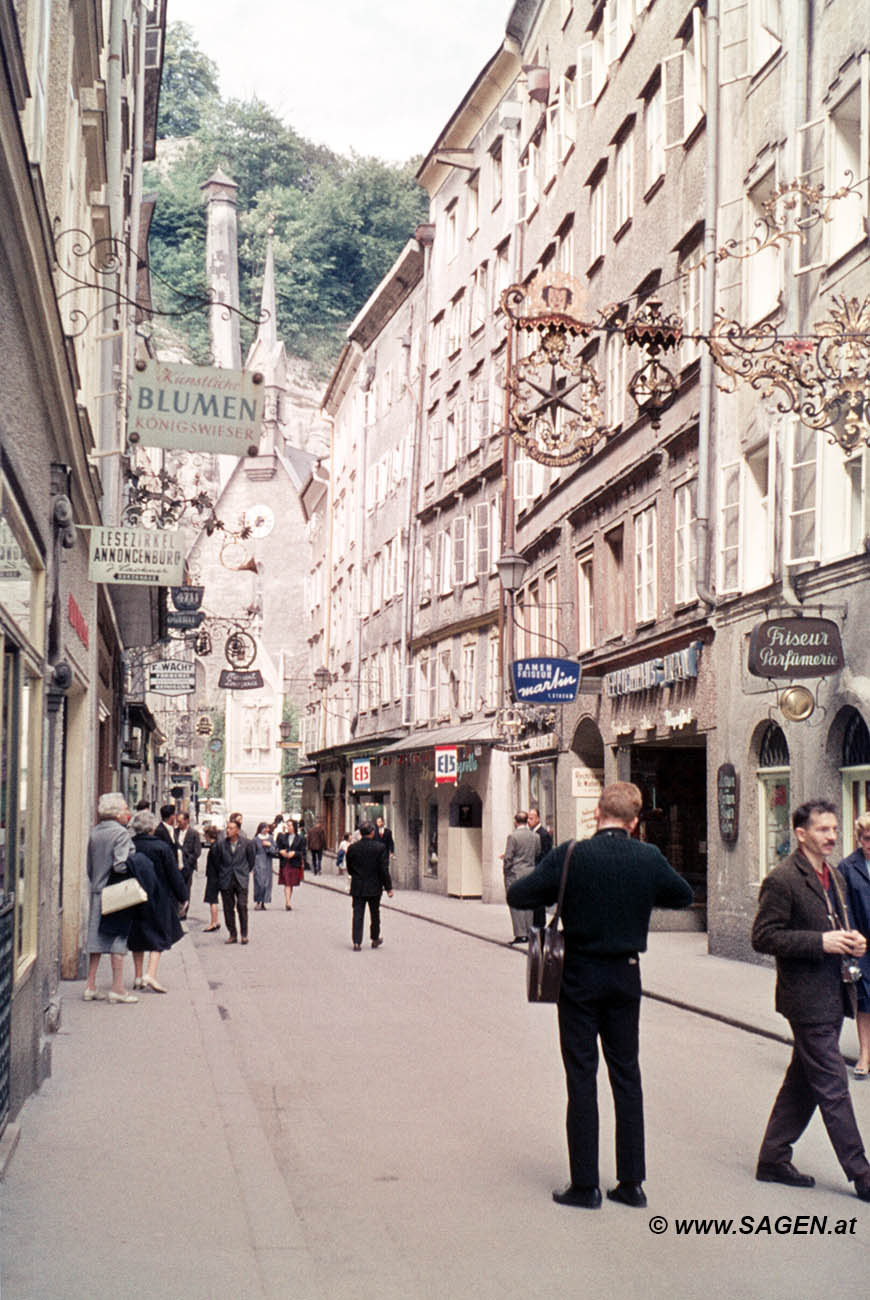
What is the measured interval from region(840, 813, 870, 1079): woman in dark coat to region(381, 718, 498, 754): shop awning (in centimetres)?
2325

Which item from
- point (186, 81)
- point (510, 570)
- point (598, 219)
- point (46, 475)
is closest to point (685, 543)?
point (510, 570)

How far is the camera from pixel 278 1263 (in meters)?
6.17

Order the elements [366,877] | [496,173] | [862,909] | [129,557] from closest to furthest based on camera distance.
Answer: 1. [862,909]
2. [129,557]
3. [366,877]
4. [496,173]

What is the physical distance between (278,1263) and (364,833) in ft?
55.0

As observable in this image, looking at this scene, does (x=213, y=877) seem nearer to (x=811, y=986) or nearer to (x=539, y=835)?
(x=539, y=835)

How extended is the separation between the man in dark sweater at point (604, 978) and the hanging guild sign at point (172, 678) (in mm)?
22502

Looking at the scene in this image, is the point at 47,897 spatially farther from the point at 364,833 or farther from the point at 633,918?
the point at 364,833

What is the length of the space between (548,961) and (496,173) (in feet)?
118

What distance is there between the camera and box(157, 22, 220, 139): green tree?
12756 cm

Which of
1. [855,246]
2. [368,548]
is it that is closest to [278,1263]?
[855,246]

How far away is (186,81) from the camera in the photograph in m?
129

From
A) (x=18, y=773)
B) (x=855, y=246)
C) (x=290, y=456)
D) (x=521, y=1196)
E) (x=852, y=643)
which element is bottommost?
(x=521, y=1196)

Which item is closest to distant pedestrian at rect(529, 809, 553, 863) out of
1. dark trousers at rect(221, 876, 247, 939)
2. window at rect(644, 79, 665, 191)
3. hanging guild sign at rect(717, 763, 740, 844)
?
hanging guild sign at rect(717, 763, 740, 844)

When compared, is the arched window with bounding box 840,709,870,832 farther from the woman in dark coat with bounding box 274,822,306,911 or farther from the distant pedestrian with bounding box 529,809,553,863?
the woman in dark coat with bounding box 274,822,306,911
